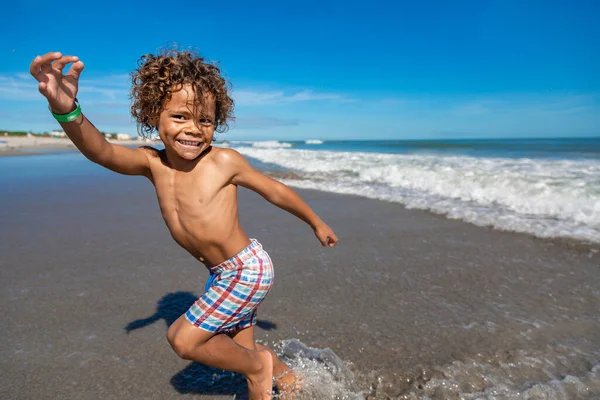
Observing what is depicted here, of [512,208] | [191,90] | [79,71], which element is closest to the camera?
[79,71]

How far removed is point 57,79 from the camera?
57.4 inches

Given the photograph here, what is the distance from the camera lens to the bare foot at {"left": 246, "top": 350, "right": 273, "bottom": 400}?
1998 millimetres

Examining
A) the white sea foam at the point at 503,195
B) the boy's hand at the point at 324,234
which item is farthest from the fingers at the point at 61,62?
the white sea foam at the point at 503,195

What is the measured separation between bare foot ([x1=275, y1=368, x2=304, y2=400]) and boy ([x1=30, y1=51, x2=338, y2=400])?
6.7 inches

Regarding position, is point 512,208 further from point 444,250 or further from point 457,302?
point 457,302

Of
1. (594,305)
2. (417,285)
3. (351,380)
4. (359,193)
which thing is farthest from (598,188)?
(351,380)

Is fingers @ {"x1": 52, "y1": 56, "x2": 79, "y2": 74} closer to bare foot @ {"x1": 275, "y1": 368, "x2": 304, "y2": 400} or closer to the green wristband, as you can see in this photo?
the green wristband

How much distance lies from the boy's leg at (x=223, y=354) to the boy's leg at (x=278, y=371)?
127 millimetres

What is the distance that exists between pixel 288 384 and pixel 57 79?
1777mm

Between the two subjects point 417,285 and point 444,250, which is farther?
point 444,250

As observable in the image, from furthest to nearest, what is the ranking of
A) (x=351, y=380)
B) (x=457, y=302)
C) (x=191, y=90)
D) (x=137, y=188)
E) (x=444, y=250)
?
(x=137, y=188)
(x=444, y=250)
(x=457, y=302)
(x=351, y=380)
(x=191, y=90)

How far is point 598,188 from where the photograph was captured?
673 centimetres

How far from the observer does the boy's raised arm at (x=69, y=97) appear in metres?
1.42

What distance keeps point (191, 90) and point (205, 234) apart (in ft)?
2.24
